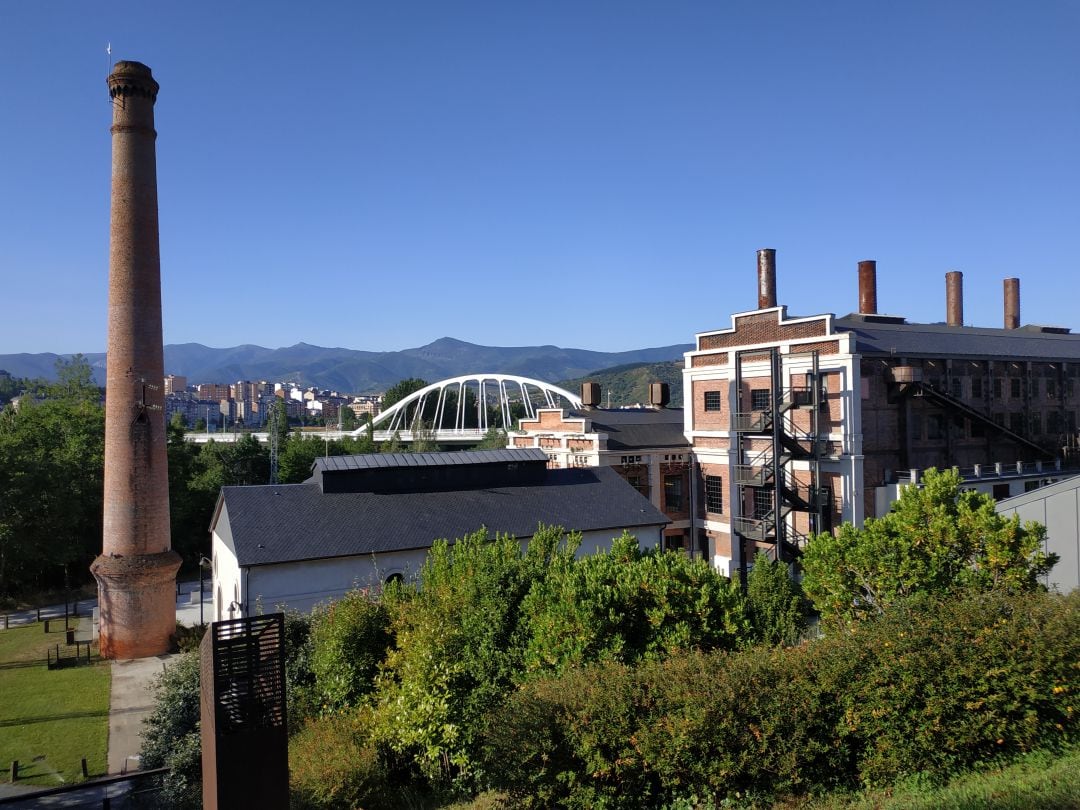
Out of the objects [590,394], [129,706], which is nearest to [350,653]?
[129,706]

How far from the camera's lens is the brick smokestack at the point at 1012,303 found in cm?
5291

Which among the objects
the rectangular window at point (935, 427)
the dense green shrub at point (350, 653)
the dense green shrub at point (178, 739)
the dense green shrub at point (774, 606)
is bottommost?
the dense green shrub at point (178, 739)

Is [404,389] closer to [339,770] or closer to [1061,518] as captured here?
[1061,518]

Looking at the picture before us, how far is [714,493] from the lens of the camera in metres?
41.3

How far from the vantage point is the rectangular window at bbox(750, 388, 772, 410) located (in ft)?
120

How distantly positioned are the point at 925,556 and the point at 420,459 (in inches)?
840

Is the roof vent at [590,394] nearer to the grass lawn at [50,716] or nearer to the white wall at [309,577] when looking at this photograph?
the white wall at [309,577]

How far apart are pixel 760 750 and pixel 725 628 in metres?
4.86

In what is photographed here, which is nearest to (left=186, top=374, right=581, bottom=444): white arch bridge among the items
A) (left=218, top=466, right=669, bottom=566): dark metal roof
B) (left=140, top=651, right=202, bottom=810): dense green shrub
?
(left=218, top=466, right=669, bottom=566): dark metal roof

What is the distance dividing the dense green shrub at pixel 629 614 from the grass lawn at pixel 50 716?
14880 mm

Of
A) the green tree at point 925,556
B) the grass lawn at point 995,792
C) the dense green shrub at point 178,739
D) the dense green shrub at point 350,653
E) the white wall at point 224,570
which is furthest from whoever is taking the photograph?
the white wall at point 224,570

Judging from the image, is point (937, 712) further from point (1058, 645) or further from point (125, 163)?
point (125, 163)

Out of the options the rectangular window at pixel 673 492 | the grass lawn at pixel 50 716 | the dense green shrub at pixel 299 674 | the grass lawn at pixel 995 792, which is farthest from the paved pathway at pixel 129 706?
the rectangular window at pixel 673 492

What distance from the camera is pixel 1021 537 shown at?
1616cm
